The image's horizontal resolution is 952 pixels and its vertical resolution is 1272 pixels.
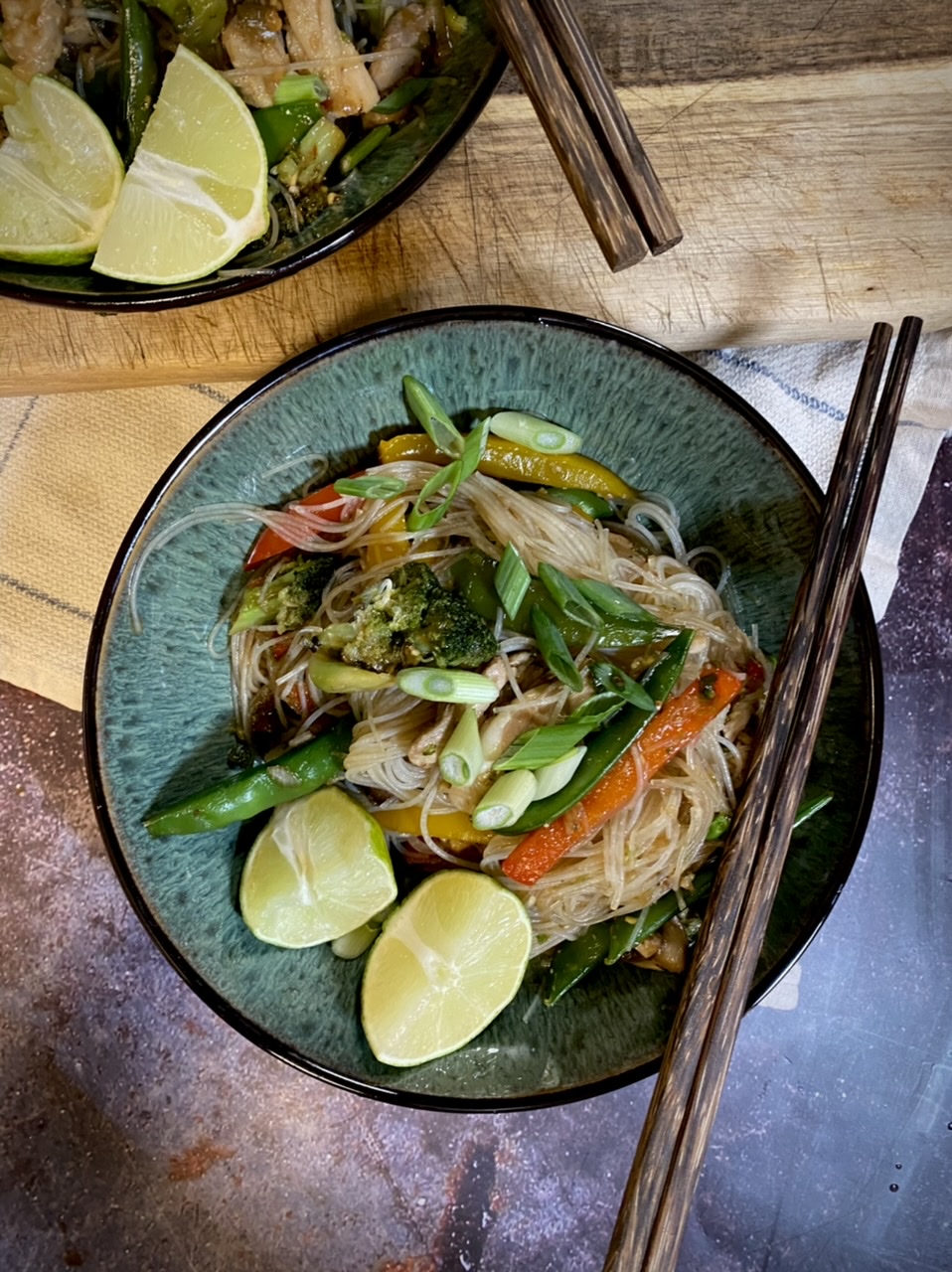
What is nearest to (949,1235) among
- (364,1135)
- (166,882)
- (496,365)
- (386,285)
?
(364,1135)

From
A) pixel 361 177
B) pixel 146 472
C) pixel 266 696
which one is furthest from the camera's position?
pixel 146 472

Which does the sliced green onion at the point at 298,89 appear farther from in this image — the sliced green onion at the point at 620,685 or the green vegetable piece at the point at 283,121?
→ the sliced green onion at the point at 620,685

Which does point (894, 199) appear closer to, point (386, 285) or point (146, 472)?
point (386, 285)

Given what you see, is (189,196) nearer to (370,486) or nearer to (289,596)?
(370,486)

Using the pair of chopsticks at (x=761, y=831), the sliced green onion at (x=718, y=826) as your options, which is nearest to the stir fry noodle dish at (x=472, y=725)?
the sliced green onion at (x=718, y=826)

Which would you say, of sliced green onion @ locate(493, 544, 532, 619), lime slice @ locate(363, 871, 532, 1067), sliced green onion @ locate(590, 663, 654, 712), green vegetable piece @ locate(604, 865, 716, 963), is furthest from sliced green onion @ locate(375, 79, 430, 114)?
green vegetable piece @ locate(604, 865, 716, 963)
